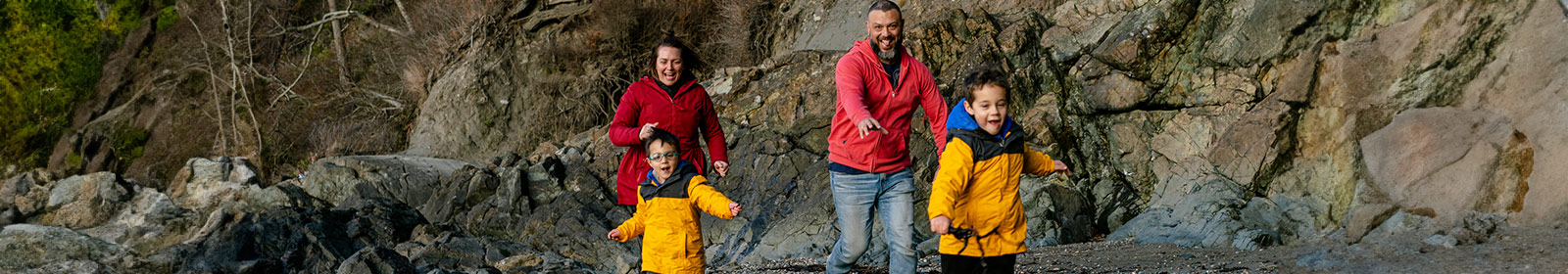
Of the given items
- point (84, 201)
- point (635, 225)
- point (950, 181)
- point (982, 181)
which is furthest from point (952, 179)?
point (84, 201)

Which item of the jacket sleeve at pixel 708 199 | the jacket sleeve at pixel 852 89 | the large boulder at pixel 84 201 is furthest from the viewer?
the large boulder at pixel 84 201

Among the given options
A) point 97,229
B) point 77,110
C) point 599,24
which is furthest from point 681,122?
point 77,110

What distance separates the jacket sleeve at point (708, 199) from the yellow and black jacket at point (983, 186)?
914mm

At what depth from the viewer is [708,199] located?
4.88 m

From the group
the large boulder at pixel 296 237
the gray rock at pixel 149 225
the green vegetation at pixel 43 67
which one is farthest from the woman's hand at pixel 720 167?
the green vegetation at pixel 43 67

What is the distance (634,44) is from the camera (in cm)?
1758

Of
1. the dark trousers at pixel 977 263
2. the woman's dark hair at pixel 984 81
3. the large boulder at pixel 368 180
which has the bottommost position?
the large boulder at pixel 368 180

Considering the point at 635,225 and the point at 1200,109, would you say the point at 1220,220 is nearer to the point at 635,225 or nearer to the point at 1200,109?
the point at 1200,109

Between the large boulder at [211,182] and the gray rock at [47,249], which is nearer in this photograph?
the gray rock at [47,249]

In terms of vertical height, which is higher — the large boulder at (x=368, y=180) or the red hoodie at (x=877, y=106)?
the red hoodie at (x=877, y=106)

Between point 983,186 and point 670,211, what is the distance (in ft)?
4.48

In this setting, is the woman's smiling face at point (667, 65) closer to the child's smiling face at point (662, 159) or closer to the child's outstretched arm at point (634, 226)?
the child's smiling face at point (662, 159)

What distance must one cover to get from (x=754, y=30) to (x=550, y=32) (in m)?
3.31

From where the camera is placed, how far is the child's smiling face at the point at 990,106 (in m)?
4.27
